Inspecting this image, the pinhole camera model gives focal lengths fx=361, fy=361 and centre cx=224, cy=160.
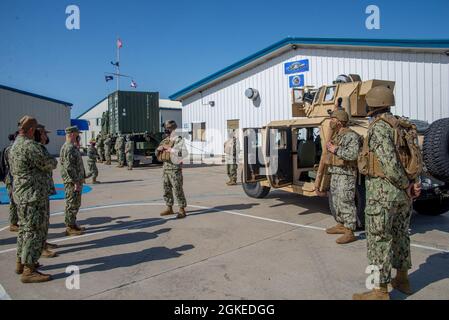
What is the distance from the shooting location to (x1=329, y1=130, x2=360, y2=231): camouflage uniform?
4.98 m

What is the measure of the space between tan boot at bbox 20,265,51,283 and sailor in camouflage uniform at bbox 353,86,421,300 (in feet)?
10.4

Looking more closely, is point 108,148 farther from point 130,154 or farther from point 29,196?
point 29,196

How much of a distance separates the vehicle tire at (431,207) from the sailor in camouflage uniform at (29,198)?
19.8 ft

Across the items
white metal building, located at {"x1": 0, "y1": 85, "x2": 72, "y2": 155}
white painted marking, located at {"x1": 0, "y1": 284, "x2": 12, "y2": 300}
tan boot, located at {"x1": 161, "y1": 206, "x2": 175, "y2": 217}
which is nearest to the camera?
white painted marking, located at {"x1": 0, "y1": 284, "x2": 12, "y2": 300}

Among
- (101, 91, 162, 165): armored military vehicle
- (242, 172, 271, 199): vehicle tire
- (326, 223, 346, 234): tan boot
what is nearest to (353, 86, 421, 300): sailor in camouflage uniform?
(326, 223, 346, 234): tan boot

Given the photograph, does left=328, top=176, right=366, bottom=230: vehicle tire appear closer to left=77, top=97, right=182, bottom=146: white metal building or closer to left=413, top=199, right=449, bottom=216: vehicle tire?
left=413, top=199, right=449, bottom=216: vehicle tire

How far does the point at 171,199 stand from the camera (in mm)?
6789

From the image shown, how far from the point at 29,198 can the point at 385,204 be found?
11.8ft

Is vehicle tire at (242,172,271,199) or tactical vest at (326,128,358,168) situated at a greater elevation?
tactical vest at (326,128,358,168)

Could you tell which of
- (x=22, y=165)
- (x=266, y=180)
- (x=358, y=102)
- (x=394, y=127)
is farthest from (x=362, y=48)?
(x=22, y=165)

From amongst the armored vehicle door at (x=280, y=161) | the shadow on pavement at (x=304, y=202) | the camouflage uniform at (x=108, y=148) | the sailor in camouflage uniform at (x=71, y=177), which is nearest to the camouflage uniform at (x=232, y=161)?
the shadow on pavement at (x=304, y=202)

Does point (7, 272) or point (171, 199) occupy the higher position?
point (171, 199)
